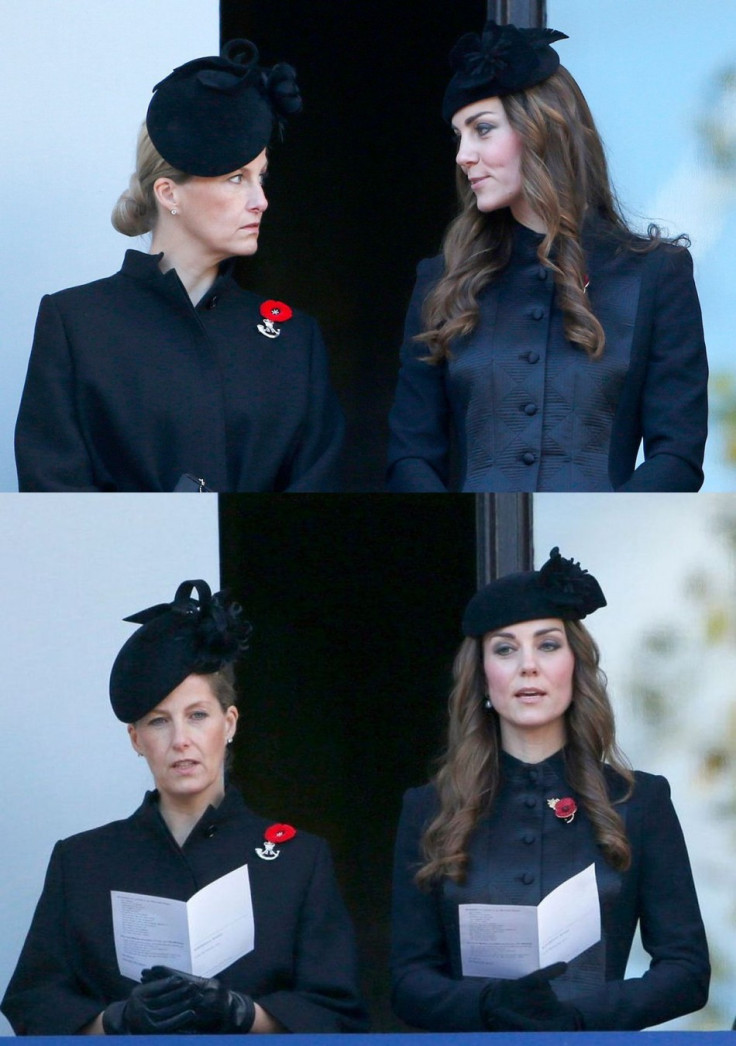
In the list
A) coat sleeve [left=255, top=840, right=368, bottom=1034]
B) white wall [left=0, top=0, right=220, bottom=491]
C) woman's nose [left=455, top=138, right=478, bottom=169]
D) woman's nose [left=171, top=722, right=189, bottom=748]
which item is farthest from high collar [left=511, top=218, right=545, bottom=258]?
coat sleeve [left=255, top=840, right=368, bottom=1034]

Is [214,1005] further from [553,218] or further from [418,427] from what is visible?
[553,218]

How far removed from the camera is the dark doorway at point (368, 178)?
5422 millimetres

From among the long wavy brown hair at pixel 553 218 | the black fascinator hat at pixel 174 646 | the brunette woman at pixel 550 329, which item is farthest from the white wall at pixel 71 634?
the long wavy brown hair at pixel 553 218

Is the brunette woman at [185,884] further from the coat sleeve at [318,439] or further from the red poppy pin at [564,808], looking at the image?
the red poppy pin at [564,808]

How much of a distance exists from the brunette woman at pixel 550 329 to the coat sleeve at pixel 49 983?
982 mm

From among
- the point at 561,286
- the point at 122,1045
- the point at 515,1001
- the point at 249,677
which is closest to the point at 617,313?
the point at 561,286

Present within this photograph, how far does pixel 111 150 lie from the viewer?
5.03 meters

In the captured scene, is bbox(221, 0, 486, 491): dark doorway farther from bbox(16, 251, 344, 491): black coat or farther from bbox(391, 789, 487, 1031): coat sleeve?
bbox(391, 789, 487, 1031): coat sleeve

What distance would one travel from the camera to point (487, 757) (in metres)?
4.21

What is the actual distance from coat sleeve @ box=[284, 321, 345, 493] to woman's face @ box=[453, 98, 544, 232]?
1.47 ft

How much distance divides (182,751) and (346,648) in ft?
1.21

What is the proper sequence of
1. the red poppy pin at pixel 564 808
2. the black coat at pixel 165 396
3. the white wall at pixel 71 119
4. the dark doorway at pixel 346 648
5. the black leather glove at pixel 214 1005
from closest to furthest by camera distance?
the black leather glove at pixel 214 1005, the red poppy pin at pixel 564 808, the dark doorway at pixel 346 648, the black coat at pixel 165 396, the white wall at pixel 71 119

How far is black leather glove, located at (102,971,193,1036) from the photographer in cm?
405

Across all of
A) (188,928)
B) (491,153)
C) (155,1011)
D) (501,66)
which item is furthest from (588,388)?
(155,1011)
